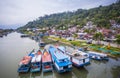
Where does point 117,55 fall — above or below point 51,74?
above

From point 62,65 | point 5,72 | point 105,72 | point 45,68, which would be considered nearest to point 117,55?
point 105,72

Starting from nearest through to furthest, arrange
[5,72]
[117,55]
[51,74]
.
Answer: [51,74] → [5,72] → [117,55]

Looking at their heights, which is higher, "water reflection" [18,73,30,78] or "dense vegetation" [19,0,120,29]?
"dense vegetation" [19,0,120,29]

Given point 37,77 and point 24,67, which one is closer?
point 37,77

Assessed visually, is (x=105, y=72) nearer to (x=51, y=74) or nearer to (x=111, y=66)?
(x=111, y=66)

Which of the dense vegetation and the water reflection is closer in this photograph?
the water reflection

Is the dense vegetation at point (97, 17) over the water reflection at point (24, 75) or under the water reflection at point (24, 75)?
over

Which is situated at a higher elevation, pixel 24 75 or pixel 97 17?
pixel 97 17

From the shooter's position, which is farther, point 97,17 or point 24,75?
point 97,17

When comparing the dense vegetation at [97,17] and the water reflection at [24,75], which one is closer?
the water reflection at [24,75]

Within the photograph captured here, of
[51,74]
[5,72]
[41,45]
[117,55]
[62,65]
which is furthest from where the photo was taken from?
[41,45]
